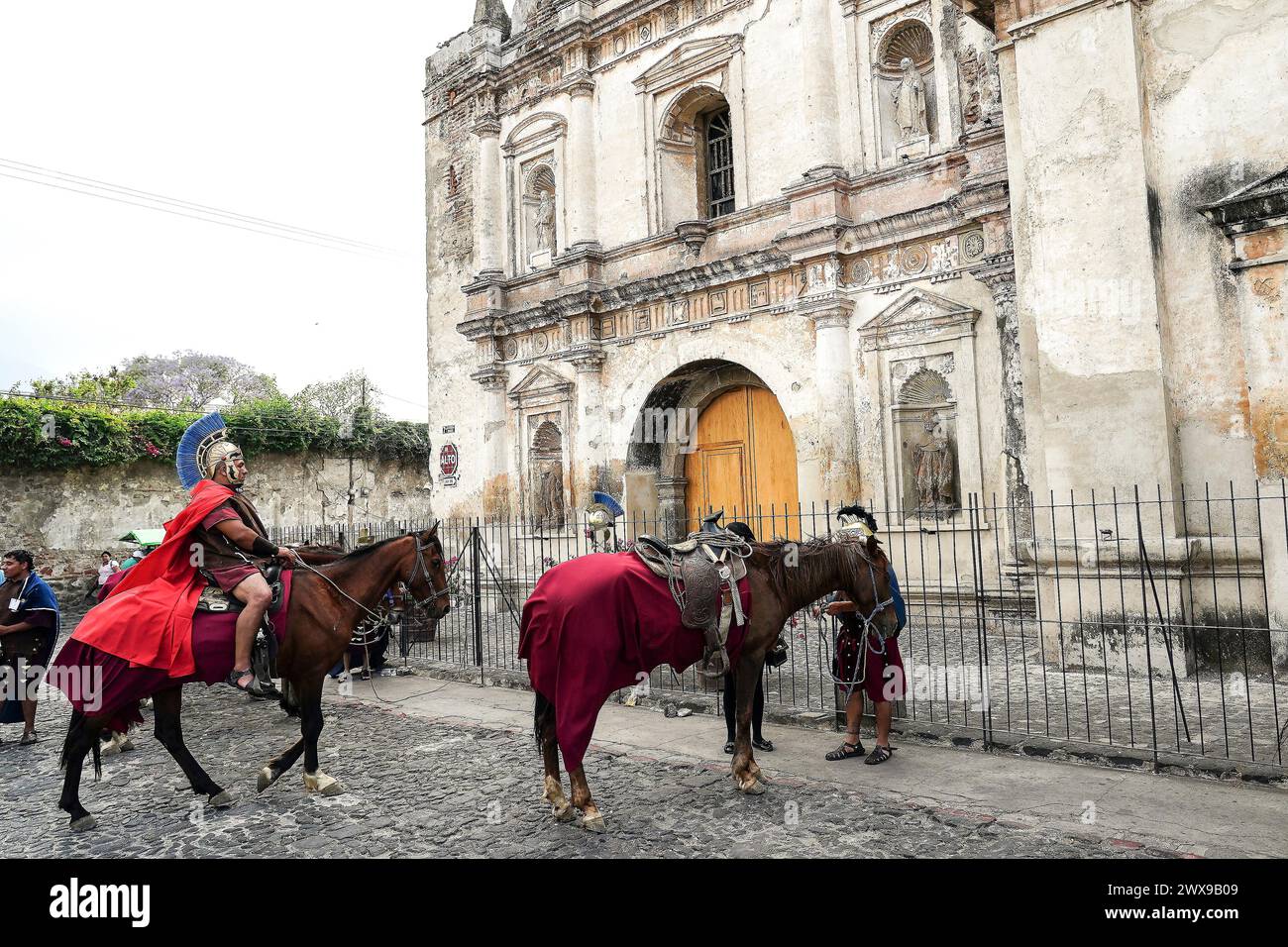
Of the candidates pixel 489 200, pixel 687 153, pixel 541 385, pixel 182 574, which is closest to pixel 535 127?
pixel 489 200

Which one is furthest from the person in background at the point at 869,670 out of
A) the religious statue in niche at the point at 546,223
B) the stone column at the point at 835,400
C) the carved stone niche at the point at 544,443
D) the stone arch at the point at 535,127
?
the stone arch at the point at 535,127

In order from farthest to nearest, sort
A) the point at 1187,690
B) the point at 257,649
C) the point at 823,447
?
the point at 823,447
the point at 1187,690
the point at 257,649

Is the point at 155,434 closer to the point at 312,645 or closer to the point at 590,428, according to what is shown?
the point at 590,428

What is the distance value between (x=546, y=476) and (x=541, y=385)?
1.77 meters

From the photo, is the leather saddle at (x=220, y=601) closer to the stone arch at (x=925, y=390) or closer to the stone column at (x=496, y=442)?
the stone arch at (x=925, y=390)

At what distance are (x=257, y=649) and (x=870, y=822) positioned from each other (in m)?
4.02

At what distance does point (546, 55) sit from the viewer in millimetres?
16516

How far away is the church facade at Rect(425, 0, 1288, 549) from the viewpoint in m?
7.60

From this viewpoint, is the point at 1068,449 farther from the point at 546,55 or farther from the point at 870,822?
the point at 546,55

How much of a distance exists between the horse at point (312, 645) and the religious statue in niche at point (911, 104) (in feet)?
30.4

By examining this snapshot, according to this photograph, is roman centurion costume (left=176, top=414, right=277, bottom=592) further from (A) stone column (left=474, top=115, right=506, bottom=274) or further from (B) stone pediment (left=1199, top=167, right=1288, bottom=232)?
(A) stone column (left=474, top=115, right=506, bottom=274)

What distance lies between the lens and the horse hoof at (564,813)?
15.9ft

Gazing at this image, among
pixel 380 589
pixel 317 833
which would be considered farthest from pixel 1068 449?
pixel 317 833

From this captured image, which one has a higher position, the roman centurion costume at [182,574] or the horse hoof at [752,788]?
the roman centurion costume at [182,574]
